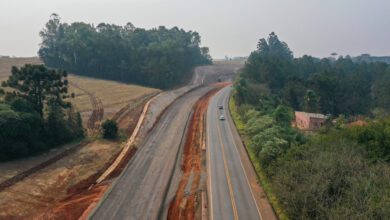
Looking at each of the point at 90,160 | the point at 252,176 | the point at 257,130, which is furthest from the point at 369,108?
the point at 90,160

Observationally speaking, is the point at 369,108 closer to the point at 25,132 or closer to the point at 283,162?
Answer: the point at 283,162

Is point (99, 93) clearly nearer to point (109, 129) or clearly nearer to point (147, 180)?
point (109, 129)

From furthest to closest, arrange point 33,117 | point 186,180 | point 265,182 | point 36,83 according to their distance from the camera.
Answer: point 36,83
point 33,117
point 186,180
point 265,182

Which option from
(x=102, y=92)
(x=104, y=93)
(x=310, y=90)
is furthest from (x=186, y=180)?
(x=310, y=90)

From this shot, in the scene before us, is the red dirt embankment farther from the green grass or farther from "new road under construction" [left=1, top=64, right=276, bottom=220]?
the green grass

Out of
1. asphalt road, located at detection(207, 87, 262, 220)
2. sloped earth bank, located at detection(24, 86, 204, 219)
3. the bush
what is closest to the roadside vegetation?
asphalt road, located at detection(207, 87, 262, 220)

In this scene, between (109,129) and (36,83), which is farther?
(109,129)
